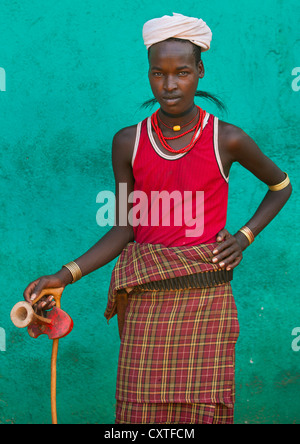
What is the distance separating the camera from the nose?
2627 millimetres

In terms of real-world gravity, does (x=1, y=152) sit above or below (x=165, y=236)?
above

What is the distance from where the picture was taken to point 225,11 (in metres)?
3.70

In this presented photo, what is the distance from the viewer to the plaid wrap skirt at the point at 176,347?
8.96 ft

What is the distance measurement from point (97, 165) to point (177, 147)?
3.65ft

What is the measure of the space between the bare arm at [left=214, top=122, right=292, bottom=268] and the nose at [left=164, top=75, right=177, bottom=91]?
282 mm

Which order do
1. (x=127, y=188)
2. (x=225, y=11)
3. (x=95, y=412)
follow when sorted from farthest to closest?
(x=95, y=412) → (x=225, y=11) → (x=127, y=188)

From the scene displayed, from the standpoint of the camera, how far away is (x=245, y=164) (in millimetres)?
2883

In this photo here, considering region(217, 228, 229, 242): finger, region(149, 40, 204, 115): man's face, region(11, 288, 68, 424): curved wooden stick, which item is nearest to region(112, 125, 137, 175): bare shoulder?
region(149, 40, 204, 115): man's face

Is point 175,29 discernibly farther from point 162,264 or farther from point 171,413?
point 171,413

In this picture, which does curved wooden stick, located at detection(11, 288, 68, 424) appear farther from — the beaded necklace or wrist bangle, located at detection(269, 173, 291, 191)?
wrist bangle, located at detection(269, 173, 291, 191)

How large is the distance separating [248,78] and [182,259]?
1.47 metres

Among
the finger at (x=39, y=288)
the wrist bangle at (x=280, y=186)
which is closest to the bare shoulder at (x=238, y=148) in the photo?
the wrist bangle at (x=280, y=186)

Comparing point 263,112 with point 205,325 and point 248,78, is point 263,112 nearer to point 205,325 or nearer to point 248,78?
point 248,78

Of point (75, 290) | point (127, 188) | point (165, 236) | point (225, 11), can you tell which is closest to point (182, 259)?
point (165, 236)
